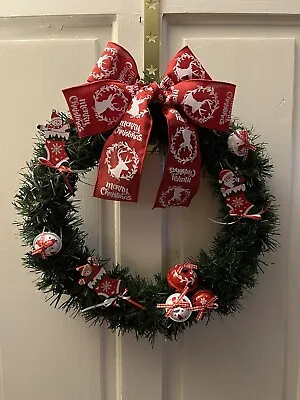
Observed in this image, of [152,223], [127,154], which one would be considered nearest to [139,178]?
[127,154]

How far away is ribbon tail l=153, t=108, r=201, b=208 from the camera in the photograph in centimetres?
94

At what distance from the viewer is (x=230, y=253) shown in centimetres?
99

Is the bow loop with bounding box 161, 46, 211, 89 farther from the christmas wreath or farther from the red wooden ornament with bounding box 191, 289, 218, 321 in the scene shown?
the red wooden ornament with bounding box 191, 289, 218, 321

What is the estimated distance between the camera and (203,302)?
975 mm

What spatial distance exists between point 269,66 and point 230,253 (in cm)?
36

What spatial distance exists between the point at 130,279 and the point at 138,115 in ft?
1.00

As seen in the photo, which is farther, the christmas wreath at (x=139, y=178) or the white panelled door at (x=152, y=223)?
the white panelled door at (x=152, y=223)

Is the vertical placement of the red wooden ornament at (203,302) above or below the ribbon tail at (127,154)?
below

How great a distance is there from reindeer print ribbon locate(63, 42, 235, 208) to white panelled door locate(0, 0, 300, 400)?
106 millimetres

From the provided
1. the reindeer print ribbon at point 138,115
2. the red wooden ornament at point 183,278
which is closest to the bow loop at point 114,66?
the reindeer print ribbon at point 138,115

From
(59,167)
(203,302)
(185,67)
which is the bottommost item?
(203,302)

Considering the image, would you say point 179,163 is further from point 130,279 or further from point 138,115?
point 130,279

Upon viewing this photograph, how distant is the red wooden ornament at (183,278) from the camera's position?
994 mm

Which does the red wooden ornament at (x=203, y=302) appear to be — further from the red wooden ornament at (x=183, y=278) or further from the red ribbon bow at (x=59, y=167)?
the red ribbon bow at (x=59, y=167)
